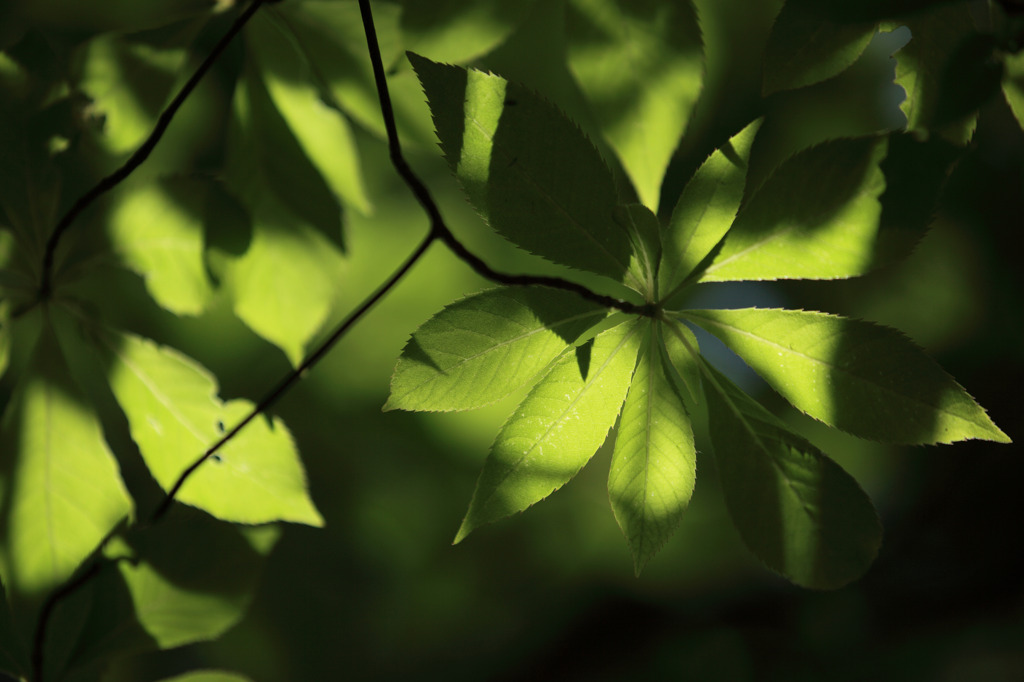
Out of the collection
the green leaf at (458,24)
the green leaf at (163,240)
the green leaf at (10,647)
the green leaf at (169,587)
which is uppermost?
the green leaf at (458,24)

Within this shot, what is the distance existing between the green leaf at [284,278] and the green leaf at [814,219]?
39 centimetres

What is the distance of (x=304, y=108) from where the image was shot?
0.70 metres

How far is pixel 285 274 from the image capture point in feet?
2.14

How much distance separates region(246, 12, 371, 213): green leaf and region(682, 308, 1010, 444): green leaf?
1.47 feet

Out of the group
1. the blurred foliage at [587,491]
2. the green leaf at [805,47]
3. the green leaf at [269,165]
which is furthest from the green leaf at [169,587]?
the blurred foliage at [587,491]

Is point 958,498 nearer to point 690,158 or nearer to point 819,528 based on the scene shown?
point 690,158

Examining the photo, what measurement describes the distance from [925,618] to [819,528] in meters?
1.74

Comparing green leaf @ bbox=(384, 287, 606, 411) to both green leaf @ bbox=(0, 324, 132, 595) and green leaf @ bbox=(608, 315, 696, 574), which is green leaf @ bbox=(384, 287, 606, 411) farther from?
green leaf @ bbox=(0, 324, 132, 595)

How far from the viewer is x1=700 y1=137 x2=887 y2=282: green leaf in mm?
381

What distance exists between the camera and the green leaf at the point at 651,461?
0.43 metres

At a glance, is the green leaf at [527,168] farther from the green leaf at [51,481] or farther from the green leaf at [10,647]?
the green leaf at [10,647]

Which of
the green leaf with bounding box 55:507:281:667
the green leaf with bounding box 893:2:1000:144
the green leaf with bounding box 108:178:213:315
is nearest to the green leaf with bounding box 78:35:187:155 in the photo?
the green leaf with bounding box 108:178:213:315

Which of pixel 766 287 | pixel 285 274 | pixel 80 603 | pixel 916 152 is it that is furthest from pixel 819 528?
pixel 766 287

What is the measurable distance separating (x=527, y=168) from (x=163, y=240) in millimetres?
410
